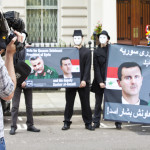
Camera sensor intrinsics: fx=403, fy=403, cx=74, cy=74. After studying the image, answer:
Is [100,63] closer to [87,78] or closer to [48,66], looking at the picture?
[87,78]

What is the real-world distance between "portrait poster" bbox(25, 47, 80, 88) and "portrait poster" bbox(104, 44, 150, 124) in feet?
2.91

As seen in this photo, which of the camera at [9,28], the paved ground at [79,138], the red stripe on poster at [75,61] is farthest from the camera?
the red stripe on poster at [75,61]

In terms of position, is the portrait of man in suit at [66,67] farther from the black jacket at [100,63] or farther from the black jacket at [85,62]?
the black jacket at [100,63]

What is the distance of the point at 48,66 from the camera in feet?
29.3

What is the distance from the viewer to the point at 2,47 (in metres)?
3.07

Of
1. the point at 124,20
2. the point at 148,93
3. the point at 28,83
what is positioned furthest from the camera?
the point at 124,20

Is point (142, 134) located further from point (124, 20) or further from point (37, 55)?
point (124, 20)

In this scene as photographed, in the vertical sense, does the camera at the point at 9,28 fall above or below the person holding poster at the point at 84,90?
→ above

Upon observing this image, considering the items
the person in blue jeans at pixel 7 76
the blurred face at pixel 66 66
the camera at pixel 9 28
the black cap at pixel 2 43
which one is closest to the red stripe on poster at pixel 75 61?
the blurred face at pixel 66 66

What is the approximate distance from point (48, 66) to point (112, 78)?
159cm

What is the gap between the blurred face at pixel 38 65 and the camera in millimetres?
8836

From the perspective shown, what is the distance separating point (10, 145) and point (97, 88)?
2384 mm

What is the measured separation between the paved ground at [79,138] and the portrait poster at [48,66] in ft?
2.92

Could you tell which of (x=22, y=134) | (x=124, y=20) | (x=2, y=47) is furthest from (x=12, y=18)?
(x=124, y=20)
